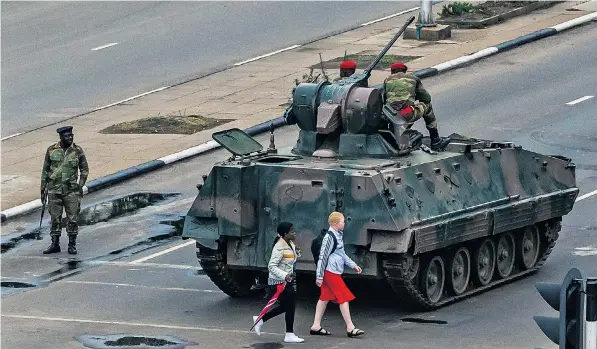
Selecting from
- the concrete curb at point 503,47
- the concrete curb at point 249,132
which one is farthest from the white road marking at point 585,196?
the concrete curb at point 503,47

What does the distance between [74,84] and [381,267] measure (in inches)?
706

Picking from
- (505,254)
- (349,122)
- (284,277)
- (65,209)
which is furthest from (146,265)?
(505,254)

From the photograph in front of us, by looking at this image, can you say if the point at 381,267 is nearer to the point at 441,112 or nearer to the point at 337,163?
the point at 337,163

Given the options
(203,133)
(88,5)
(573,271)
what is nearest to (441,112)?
(203,133)

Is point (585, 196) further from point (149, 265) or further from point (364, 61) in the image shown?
point (364, 61)

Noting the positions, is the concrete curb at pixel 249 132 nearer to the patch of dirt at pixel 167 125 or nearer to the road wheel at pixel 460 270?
the patch of dirt at pixel 167 125

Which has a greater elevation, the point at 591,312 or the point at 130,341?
the point at 591,312

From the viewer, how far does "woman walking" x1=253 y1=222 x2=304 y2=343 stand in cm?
1788

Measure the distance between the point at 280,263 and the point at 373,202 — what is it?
151cm

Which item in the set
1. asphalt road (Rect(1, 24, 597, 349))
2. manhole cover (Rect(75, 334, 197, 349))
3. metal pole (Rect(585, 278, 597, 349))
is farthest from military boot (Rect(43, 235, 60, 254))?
metal pole (Rect(585, 278, 597, 349))

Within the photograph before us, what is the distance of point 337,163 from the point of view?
781 inches

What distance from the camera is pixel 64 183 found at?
2341cm

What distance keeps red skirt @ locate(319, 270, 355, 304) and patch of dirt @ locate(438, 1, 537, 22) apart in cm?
2240

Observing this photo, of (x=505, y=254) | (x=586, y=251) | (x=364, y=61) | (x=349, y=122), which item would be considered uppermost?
(x=349, y=122)
